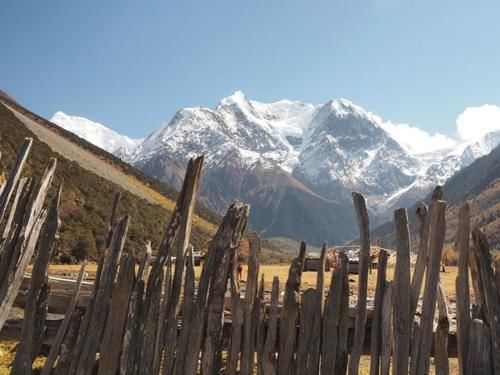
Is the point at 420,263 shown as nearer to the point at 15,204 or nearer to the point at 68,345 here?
the point at 68,345

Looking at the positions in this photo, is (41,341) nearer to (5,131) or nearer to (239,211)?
(239,211)

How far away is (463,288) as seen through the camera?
3514 mm

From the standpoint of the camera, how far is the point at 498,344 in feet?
11.1

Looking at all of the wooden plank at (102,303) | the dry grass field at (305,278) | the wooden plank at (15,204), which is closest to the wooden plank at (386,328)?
the wooden plank at (102,303)

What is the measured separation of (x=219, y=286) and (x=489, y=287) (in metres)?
1.99

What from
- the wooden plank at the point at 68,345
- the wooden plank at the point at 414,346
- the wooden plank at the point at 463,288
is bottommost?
the wooden plank at the point at 68,345

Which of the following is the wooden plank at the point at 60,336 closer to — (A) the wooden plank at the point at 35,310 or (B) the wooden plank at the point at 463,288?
(A) the wooden plank at the point at 35,310

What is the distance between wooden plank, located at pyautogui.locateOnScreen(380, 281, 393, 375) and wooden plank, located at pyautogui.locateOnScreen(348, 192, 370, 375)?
0.49 ft

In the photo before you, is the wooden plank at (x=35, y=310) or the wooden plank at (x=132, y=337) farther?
the wooden plank at (x=35, y=310)

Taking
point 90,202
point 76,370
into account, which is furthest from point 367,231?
point 90,202

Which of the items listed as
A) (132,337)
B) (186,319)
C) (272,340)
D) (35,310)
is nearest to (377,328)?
(272,340)

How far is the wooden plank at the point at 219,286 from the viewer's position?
3.92m

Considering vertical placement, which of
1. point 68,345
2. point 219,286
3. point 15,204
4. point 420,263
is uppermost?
point 15,204

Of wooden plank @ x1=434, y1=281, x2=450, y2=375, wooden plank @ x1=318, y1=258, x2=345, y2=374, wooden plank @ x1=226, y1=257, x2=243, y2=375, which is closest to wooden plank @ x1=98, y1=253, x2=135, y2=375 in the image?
wooden plank @ x1=226, y1=257, x2=243, y2=375
